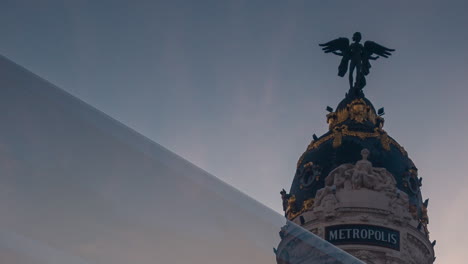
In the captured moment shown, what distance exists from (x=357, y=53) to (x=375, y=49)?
127 cm

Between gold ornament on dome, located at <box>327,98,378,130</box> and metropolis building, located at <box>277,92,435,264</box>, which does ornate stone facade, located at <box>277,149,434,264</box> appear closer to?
metropolis building, located at <box>277,92,435,264</box>

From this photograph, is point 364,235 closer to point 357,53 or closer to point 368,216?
point 368,216

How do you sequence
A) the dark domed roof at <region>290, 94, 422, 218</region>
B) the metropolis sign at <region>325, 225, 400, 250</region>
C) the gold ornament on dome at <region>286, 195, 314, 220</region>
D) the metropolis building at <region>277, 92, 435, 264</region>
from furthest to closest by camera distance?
the dark domed roof at <region>290, 94, 422, 218</region>
the gold ornament on dome at <region>286, 195, 314, 220</region>
the metropolis building at <region>277, 92, 435, 264</region>
the metropolis sign at <region>325, 225, 400, 250</region>

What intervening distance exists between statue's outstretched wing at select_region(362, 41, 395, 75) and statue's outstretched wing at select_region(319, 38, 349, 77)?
3.00 feet

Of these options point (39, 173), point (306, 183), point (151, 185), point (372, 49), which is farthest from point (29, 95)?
point (372, 49)

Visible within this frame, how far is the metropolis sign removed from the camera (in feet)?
82.2

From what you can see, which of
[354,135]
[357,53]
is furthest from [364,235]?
[357,53]

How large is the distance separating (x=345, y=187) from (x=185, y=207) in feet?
73.6

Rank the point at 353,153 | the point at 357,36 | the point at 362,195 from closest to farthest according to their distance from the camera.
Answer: the point at 362,195 < the point at 353,153 < the point at 357,36

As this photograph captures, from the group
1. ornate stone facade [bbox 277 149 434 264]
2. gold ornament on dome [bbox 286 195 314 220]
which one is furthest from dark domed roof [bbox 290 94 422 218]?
ornate stone facade [bbox 277 149 434 264]

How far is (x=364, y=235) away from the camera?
25078 mm

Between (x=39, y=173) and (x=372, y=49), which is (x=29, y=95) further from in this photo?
(x=372, y=49)

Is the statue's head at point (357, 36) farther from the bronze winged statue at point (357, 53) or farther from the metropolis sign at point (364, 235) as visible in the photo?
the metropolis sign at point (364, 235)

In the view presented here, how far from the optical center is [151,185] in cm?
441
